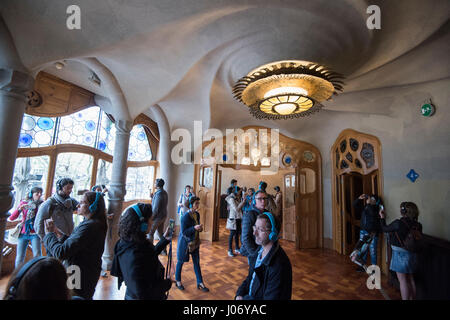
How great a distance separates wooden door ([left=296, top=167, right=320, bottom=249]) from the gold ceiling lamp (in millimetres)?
3123

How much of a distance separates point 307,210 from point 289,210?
2.72 ft

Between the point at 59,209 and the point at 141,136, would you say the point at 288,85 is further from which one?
the point at 141,136

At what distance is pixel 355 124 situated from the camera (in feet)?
16.1

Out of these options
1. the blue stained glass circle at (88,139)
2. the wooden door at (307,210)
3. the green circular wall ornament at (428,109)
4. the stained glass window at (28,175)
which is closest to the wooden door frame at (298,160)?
the wooden door at (307,210)

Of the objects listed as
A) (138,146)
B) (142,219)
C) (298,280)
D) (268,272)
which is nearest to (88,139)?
(138,146)

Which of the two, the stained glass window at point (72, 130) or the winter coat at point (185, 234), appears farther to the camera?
the stained glass window at point (72, 130)

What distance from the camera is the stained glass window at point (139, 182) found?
621cm

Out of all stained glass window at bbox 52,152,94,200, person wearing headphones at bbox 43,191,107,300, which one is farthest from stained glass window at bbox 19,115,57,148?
person wearing headphones at bbox 43,191,107,300

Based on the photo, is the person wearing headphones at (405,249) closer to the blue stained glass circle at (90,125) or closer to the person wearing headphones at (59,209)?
the person wearing headphones at (59,209)

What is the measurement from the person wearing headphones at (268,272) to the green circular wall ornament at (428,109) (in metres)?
3.61

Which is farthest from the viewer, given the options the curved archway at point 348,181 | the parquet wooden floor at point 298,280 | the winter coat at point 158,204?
the curved archway at point 348,181

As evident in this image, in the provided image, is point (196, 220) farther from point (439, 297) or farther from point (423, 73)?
point (423, 73)

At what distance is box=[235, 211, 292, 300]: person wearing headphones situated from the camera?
4.40 ft
